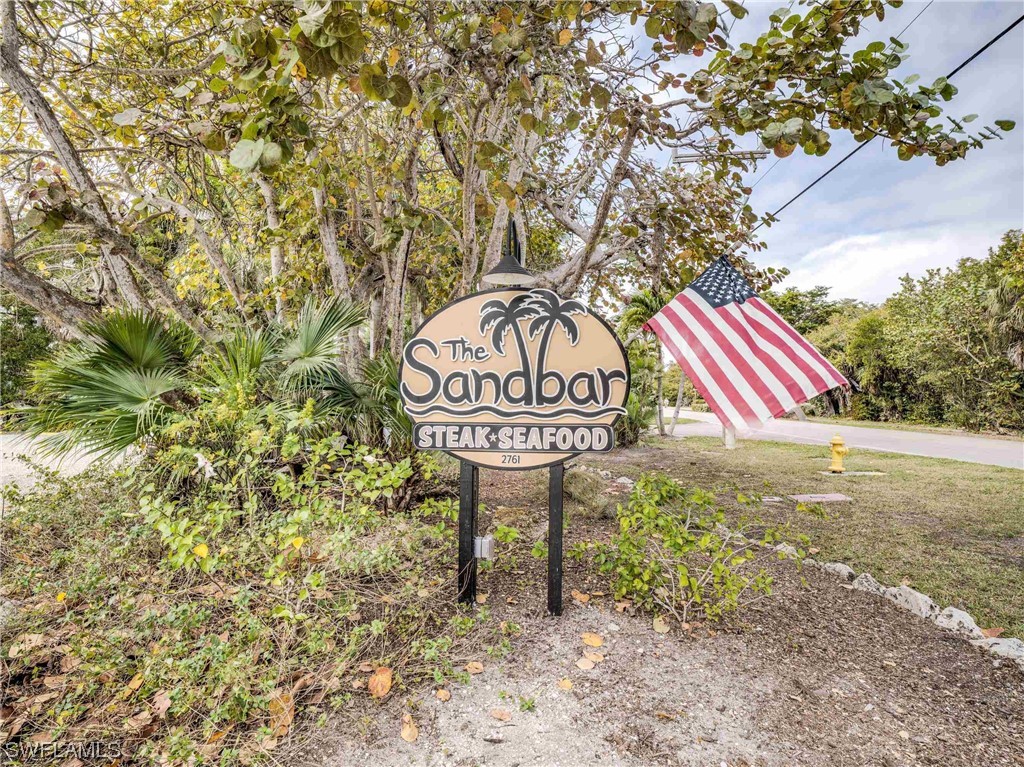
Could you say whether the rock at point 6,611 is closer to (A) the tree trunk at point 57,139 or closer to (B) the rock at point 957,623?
(A) the tree trunk at point 57,139

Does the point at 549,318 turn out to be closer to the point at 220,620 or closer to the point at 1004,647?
the point at 220,620

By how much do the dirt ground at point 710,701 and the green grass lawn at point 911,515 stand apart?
88 centimetres

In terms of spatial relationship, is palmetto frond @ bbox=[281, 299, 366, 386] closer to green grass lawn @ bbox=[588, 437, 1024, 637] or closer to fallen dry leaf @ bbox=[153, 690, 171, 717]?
fallen dry leaf @ bbox=[153, 690, 171, 717]

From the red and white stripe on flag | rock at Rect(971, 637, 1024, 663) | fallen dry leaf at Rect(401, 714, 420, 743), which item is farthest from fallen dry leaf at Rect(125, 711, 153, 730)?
rock at Rect(971, 637, 1024, 663)

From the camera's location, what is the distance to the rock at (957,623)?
288 cm


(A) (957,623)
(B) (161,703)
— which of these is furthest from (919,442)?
(B) (161,703)

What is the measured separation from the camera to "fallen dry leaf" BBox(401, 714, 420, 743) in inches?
80.4

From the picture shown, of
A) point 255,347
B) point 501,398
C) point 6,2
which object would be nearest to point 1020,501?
point 501,398

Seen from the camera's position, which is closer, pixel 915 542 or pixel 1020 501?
pixel 915 542

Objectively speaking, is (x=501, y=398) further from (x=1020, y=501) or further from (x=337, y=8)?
(x=1020, y=501)

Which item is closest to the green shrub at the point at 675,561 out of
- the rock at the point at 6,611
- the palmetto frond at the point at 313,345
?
the palmetto frond at the point at 313,345

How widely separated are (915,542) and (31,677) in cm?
652

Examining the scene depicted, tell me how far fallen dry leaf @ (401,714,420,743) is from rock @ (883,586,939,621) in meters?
3.06

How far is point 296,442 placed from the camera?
9.61ft
